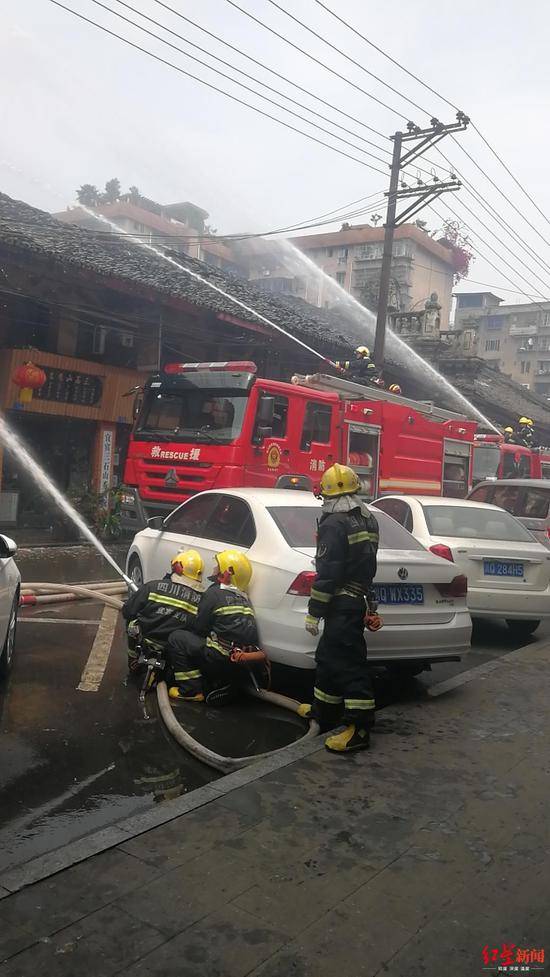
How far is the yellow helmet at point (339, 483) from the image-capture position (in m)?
4.53

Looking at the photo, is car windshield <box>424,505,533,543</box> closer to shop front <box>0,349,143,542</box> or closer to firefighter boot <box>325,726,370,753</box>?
firefighter boot <box>325,726,370,753</box>

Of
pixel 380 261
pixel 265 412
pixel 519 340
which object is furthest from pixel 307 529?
pixel 519 340

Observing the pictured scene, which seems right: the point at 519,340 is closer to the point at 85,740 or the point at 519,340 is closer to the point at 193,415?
the point at 193,415

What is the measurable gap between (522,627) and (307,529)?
3.52 meters

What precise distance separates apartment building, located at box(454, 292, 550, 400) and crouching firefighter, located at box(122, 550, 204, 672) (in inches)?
2453

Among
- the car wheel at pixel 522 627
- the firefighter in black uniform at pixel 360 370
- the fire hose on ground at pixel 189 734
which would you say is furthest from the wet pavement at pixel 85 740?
the firefighter in black uniform at pixel 360 370

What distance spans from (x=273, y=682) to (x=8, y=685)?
73.8 inches

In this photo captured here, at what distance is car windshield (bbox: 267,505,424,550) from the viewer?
17.8ft

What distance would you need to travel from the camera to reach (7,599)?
4.91 m

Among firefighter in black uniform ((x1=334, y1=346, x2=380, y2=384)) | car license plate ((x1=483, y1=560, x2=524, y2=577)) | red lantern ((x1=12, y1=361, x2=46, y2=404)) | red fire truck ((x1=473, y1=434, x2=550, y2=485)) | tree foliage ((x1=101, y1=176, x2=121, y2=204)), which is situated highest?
tree foliage ((x1=101, y1=176, x2=121, y2=204))

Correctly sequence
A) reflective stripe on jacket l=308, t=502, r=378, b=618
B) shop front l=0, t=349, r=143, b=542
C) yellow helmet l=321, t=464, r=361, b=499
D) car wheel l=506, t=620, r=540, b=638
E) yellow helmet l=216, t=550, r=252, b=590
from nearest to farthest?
1. reflective stripe on jacket l=308, t=502, r=378, b=618
2. yellow helmet l=321, t=464, r=361, b=499
3. yellow helmet l=216, t=550, r=252, b=590
4. car wheel l=506, t=620, r=540, b=638
5. shop front l=0, t=349, r=143, b=542

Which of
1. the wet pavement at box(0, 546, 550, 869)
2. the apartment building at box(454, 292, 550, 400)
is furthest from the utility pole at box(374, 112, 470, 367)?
the apartment building at box(454, 292, 550, 400)

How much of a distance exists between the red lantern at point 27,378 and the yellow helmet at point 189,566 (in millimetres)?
8992

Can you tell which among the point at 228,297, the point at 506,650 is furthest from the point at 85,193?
the point at 506,650
